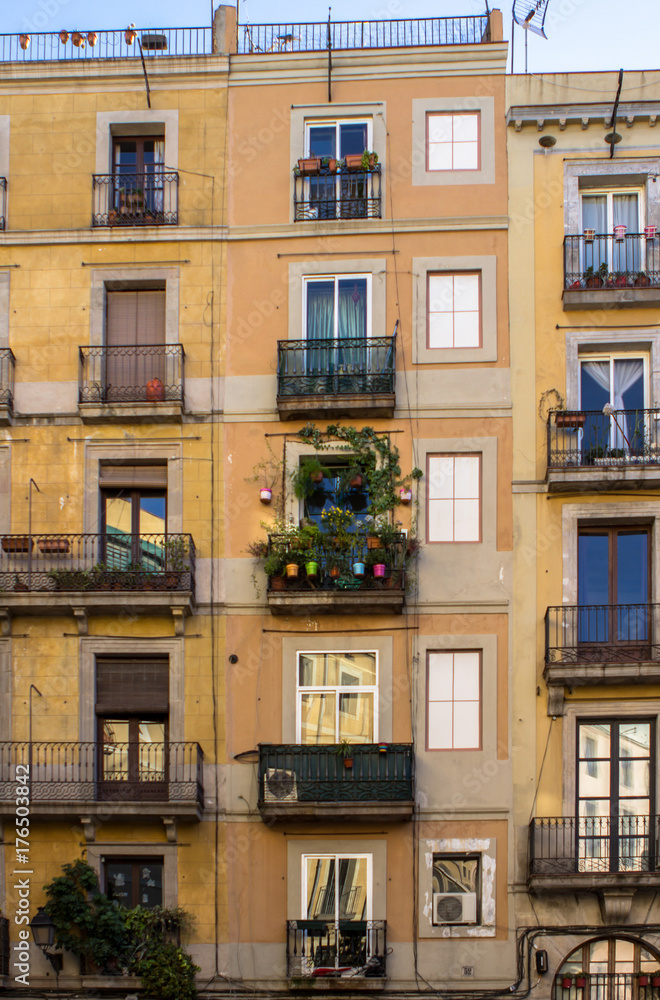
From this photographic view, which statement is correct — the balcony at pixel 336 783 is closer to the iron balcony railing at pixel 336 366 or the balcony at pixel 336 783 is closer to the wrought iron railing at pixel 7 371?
the iron balcony railing at pixel 336 366

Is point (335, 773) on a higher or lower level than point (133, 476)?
lower

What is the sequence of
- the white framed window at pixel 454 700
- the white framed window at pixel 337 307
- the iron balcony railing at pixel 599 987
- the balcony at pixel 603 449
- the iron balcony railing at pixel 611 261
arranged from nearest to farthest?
the iron balcony railing at pixel 599 987 → the white framed window at pixel 454 700 → the balcony at pixel 603 449 → the iron balcony railing at pixel 611 261 → the white framed window at pixel 337 307

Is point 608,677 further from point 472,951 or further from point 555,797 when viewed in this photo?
point 472,951

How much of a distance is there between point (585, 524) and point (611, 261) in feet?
17.0

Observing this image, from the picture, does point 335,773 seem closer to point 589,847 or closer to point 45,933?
point 589,847

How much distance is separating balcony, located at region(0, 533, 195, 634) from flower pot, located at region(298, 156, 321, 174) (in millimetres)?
7621

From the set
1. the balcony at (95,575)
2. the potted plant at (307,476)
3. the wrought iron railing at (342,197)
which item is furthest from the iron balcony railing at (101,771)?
the wrought iron railing at (342,197)

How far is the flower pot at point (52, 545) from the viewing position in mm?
25250

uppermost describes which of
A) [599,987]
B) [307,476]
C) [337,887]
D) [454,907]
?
[307,476]

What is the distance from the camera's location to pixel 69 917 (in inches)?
913

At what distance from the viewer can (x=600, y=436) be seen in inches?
998

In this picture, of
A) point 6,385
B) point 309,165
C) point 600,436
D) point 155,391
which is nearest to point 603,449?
point 600,436

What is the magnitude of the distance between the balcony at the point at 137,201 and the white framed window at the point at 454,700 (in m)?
10.2

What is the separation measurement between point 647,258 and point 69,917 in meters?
16.0
